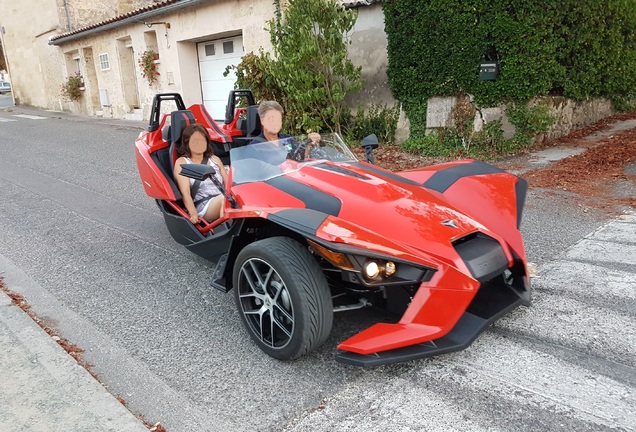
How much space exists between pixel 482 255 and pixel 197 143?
2.88 m

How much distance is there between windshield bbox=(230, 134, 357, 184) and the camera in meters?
3.46

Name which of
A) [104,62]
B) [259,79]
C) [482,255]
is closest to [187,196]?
[482,255]

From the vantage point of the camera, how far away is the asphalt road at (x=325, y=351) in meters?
2.40

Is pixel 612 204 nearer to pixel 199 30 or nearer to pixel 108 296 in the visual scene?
pixel 108 296

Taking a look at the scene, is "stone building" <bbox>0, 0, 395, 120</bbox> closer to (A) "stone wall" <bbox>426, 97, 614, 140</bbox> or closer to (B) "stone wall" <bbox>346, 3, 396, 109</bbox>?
(B) "stone wall" <bbox>346, 3, 396, 109</bbox>

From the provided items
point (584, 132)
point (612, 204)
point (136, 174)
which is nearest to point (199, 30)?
point (136, 174)

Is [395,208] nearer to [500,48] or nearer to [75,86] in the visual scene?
[500,48]

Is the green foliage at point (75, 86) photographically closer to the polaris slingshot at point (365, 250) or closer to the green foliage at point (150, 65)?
the green foliage at point (150, 65)

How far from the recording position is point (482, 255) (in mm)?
2641

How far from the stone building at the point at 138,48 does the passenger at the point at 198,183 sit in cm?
602

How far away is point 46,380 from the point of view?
2752mm

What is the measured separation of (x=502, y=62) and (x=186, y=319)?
270 inches

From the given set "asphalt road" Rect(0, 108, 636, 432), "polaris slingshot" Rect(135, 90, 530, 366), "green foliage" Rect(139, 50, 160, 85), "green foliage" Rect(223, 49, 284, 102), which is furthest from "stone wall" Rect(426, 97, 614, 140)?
"green foliage" Rect(139, 50, 160, 85)

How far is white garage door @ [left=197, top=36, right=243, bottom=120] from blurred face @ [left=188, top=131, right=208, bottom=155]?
9.85m
